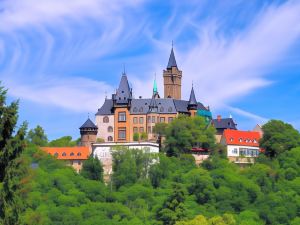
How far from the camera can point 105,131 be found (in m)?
87.0

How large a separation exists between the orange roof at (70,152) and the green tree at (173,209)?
26.8 metres

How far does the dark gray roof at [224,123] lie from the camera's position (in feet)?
305

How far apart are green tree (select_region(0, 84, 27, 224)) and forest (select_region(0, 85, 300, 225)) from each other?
143 ft

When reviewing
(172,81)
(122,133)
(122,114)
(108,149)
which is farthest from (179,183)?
(172,81)

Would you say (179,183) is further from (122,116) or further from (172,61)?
(172,61)

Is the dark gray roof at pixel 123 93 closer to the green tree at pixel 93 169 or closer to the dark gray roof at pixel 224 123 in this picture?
the green tree at pixel 93 169

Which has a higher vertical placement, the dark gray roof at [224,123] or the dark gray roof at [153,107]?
the dark gray roof at [153,107]

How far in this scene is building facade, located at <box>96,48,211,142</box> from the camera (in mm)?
86750

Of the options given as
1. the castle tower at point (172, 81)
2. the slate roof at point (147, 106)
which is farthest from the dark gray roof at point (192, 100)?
the castle tower at point (172, 81)

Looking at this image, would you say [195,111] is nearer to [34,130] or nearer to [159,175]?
[159,175]

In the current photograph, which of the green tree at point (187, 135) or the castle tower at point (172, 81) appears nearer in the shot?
the green tree at point (187, 135)

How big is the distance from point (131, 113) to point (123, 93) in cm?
267

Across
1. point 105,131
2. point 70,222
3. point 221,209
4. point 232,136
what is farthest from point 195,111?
point 70,222

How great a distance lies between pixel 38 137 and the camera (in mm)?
97312
